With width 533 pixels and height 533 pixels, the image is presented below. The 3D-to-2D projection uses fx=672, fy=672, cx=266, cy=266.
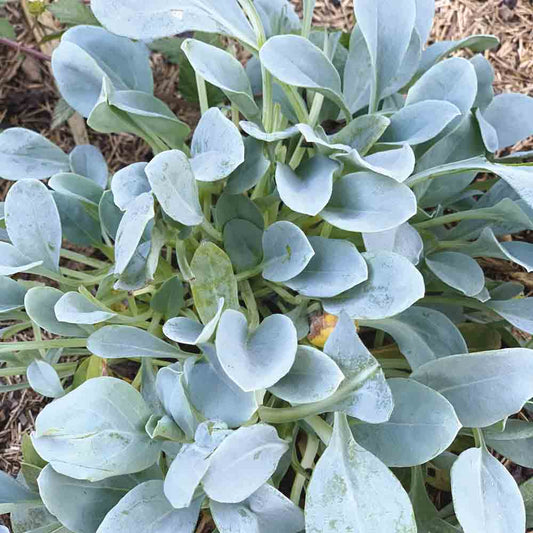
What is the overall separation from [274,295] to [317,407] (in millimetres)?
295

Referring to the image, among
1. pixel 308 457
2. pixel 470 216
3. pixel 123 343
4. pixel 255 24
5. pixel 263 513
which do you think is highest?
pixel 255 24

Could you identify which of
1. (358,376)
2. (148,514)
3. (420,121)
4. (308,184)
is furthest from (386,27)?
(148,514)

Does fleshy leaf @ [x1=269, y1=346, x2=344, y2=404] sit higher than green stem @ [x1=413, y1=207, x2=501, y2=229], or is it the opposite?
green stem @ [x1=413, y1=207, x2=501, y2=229]

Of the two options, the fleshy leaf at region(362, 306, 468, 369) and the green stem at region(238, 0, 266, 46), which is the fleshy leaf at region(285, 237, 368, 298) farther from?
the green stem at region(238, 0, 266, 46)

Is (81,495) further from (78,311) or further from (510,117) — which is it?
(510,117)

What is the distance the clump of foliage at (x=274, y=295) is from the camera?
72 centimetres

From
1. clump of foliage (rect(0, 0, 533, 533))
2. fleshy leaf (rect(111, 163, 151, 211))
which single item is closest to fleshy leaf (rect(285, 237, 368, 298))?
clump of foliage (rect(0, 0, 533, 533))

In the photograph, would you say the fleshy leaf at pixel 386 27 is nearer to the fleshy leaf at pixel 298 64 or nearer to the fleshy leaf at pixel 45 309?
the fleshy leaf at pixel 298 64

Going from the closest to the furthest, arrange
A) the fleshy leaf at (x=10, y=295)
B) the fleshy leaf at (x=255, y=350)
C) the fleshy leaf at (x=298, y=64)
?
the fleshy leaf at (x=255, y=350) < the fleshy leaf at (x=298, y=64) < the fleshy leaf at (x=10, y=295)

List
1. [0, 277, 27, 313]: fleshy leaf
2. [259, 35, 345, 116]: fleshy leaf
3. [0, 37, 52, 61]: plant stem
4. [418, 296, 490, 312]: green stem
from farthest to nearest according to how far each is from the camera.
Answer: [0, 37, 52, 61]: plant stem → [418, 296, 490, 312]: green stem → [0, 277, 27, 313]: fleshy leaf → [259, 35, 345, 116]: fleshy leaf

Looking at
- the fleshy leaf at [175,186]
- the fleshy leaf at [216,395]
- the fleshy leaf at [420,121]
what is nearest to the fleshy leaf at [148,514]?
the fleshy leaf at [216,395]

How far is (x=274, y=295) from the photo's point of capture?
106 centimetres

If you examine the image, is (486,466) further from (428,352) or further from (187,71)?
(187,71)

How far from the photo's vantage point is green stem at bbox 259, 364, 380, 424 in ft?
2.41
